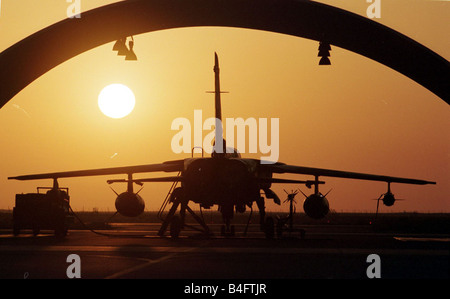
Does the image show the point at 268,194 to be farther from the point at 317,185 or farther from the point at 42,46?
the point at 42,46

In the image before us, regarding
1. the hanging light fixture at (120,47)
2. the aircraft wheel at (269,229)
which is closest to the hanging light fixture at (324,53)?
the hanging light fixture at (120,47)

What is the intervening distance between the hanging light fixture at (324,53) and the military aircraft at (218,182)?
5.75 metres

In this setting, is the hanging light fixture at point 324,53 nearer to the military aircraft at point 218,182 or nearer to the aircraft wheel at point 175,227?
the military aircraft at point 218,182

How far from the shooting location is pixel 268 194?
30188 mm

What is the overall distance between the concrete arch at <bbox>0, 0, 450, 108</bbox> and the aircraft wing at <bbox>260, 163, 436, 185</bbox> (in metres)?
8.09

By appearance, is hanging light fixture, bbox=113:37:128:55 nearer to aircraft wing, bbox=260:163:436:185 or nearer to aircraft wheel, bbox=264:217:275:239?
aircraft wheel, bbox=264:217:275:239

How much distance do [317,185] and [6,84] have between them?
14922 mm

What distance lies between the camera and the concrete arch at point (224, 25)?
22078mm

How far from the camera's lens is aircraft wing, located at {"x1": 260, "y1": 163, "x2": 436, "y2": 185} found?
31.2 m

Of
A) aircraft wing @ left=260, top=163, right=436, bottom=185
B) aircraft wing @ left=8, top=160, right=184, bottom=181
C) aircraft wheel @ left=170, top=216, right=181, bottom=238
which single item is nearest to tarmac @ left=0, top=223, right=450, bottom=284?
aircraft wheel @ left=170, top=216, right=181, bottom=238

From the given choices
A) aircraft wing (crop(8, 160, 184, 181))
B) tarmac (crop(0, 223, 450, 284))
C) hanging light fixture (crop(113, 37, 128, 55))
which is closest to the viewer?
tarmac (crop(0, 223, 450, 284))
